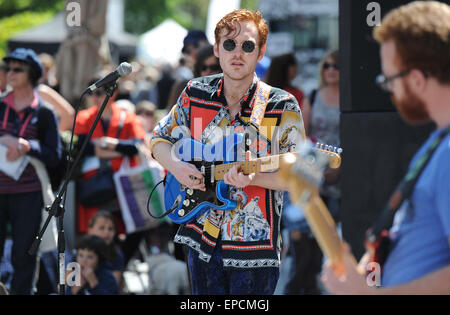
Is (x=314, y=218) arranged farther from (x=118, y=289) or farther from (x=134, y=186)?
(x=134, y=186)

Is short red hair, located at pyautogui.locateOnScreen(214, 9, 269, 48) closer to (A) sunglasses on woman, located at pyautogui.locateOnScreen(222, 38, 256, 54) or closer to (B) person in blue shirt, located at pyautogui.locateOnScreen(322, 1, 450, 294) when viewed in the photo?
(A) sunglasses on woman, located at pyautogui.locateOnScreen(222, 38, 256, 54)

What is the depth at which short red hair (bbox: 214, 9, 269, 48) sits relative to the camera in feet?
11.7

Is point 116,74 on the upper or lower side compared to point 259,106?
upper

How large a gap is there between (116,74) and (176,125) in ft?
1.61

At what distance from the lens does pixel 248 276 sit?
11.4 feet

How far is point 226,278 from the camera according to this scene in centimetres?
356

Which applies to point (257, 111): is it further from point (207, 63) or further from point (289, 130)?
point (207, 63)

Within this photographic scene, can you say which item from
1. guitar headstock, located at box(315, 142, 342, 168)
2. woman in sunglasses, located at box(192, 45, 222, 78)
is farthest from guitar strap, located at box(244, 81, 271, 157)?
woman in sunglasses, located at box(192, 45, 222, 78)

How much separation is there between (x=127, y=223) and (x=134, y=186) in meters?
0.33

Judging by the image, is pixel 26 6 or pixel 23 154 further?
pixel 26 6

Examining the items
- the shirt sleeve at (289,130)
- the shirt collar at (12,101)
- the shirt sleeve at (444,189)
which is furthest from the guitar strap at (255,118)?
the shirt collar at (12,101)

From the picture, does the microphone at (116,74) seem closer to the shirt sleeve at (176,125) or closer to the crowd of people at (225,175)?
the crowd of people at (225,175)

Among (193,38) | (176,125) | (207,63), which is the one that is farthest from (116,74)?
(193,38)

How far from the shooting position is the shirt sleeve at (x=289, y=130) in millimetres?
3480
